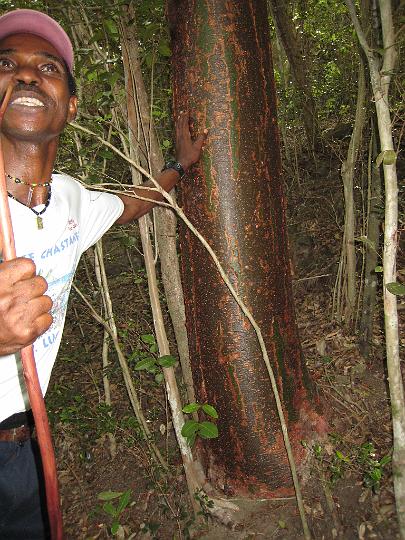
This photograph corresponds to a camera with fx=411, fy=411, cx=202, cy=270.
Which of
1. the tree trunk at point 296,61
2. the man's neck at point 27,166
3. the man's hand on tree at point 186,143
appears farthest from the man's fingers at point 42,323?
the tree trunk at point 296,61

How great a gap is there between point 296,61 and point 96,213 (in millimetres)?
5421

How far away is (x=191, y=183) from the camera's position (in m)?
1.95

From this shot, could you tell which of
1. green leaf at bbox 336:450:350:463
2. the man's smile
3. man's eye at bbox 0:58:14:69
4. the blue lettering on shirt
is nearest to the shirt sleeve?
the blue lettering on shirt

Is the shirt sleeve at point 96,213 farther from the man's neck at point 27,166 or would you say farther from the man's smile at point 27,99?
the man's smile at point 27,99

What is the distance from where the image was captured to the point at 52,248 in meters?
1.74

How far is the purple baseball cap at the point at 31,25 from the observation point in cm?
175

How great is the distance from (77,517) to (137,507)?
23.5 inches

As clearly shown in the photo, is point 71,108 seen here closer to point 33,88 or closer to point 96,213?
point 33,88

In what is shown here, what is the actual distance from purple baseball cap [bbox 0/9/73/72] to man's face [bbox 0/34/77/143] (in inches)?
1.1

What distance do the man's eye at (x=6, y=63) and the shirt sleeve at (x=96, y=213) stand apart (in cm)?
61

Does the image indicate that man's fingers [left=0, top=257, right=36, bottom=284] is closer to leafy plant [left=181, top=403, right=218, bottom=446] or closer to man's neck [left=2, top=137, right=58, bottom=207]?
man's neck [left=2, top=137, right=58, bottom=207]

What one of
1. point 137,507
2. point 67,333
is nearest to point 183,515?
point 137,507

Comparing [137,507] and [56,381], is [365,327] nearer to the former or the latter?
[137,507]

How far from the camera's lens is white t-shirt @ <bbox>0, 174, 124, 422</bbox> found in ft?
5.42
